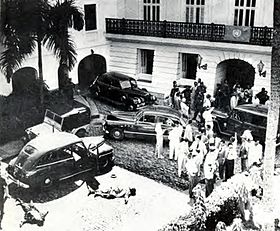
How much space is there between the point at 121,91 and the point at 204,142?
1.67 m

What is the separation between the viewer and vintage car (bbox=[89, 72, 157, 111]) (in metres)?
7.14

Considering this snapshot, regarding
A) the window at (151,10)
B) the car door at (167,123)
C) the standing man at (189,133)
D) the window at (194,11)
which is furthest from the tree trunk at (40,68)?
the window at (194,11)

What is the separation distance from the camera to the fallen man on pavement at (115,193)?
6.77 meters

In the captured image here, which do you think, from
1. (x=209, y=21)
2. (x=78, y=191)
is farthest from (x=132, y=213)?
(x=209, y=21)

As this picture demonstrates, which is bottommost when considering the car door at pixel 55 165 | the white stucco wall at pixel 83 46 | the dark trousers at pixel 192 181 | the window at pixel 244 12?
the dark trousers at pixel 192 181

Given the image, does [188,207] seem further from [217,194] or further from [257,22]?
[257,22]

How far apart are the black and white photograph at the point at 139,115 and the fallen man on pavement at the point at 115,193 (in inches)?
0.6

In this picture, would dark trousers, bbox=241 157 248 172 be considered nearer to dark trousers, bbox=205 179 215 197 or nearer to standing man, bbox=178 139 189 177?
dark trousers, bbox=205 179 215 197

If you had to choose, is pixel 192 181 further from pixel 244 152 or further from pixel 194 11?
pixel 194 11

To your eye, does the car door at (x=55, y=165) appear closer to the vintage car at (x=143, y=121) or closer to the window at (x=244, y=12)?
the vintage car at (x=143, y=121)

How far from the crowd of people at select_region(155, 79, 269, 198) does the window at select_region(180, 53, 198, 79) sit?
19cm

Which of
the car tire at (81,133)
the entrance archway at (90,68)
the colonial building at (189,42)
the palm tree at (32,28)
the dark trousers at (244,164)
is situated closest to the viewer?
the palm tree at (32,28)

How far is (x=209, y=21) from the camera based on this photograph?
7.67m

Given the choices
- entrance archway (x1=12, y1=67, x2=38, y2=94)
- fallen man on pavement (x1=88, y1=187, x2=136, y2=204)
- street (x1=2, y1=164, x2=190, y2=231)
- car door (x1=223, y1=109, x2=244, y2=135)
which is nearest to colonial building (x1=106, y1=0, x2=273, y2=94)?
car door (x1=223, y1=109, x2=244, y2=135)
